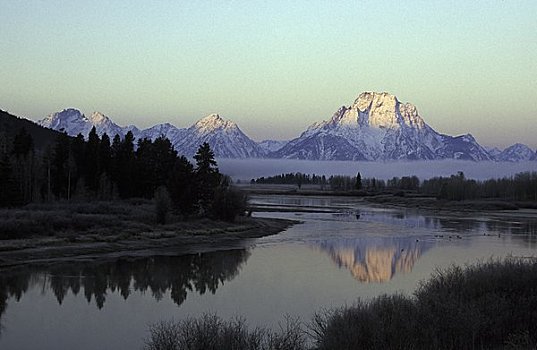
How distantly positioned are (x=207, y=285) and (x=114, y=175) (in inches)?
1820

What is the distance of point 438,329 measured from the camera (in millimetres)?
16438

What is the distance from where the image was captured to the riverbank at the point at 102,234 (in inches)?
1542

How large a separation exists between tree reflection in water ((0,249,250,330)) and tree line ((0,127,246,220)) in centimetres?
1838

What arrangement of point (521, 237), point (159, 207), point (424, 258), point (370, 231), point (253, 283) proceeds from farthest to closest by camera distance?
1. point (370, 231)
2. point (521, 237)
3. point (159, 207)
4. point (424, 258)
5. point (253, 283)

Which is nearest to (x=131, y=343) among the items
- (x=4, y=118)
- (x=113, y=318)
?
(x=113, y=318)

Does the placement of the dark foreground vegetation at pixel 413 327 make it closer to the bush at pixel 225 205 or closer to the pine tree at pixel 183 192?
the pine tree at pixel 183 192

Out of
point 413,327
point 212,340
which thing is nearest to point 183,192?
point 413,327

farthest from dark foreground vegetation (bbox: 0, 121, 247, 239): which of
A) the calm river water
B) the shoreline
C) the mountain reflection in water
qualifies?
the mountain reflection in water

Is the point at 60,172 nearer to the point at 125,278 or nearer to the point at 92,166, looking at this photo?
the point at 92,166

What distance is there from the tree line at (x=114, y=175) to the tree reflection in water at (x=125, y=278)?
1838 cm

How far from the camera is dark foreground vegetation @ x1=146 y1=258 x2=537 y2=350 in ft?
50.5

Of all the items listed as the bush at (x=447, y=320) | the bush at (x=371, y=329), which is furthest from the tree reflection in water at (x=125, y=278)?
the bush at (x=447, y=320)

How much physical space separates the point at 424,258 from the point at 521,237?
21.4m

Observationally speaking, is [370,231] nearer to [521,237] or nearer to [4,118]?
[521,237]
